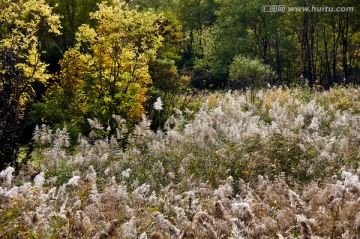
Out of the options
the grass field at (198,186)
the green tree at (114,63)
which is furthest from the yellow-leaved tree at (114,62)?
the grass field at (198,186)

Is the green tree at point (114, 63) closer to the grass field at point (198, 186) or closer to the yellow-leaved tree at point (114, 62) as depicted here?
the yellow-leaved tree at point (114, 62)

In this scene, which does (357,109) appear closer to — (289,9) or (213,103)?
(213,103)

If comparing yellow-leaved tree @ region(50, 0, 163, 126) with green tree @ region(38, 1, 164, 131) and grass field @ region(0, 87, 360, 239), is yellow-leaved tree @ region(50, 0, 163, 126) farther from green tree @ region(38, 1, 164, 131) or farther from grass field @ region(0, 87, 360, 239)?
grass field @ region(0, 87, 360, 239)

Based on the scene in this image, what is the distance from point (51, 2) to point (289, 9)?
16111mm

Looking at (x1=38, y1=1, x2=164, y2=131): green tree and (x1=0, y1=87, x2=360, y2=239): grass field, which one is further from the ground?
(x1=38, y1=1, x2=164, y2=131): green tree

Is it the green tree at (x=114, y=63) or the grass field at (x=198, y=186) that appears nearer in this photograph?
the grass field at (x=198, y=186)

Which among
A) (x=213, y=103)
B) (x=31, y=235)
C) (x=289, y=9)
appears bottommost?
(x=213, y=103)

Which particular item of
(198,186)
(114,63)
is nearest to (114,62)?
(114,63)

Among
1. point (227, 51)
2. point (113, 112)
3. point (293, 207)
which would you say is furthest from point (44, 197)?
point (227, 51)

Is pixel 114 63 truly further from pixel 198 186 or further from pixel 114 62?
pixel 198 186

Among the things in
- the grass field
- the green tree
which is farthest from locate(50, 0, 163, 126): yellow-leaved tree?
the grass field

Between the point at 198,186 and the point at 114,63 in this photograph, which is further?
the point at 114,63

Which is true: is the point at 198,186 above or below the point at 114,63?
below

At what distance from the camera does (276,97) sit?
16.7 meters
